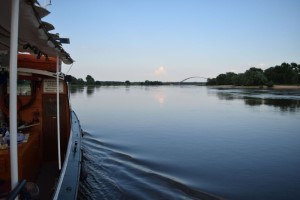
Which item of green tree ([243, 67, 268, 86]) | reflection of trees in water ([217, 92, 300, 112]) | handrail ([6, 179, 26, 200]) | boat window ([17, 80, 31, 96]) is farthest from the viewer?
green tree ([243, 67, 268, 86])

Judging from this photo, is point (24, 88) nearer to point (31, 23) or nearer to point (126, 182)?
point (126, 182)

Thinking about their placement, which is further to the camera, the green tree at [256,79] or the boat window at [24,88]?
the green tree at [256,79]

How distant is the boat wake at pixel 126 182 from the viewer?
768 centimetres

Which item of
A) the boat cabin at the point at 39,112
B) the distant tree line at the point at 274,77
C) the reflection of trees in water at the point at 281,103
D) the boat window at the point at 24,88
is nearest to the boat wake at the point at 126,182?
the boat cabin at the point at 39,112

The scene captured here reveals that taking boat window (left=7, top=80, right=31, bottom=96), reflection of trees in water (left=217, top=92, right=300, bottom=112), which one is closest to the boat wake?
boat window (left=7, top=80, right=31, bottom=96)

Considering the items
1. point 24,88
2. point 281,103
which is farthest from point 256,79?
point 24,88

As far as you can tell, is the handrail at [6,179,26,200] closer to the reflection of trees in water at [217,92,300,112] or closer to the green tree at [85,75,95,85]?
the reflection of trees in water at [217,92,300,112]

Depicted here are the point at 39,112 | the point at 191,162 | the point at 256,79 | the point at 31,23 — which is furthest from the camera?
the point at 256,79

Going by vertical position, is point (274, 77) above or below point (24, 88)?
above

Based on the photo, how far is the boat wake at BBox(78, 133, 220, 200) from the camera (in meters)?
7.68

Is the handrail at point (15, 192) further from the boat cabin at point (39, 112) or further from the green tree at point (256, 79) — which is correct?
the green tree at point (256, 79)

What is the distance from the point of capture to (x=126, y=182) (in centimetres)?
859

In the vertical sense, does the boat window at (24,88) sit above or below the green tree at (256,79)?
below

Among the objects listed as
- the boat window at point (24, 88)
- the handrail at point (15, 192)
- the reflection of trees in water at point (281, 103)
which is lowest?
the reflection of trees in water at point (281, 103)
